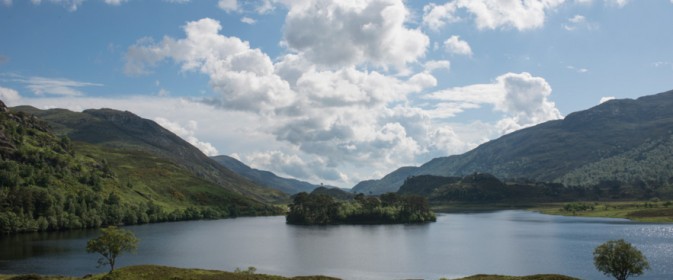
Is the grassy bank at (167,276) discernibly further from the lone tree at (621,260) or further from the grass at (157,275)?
the lone tree at (621,260)

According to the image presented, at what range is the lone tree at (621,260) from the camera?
85.8 m

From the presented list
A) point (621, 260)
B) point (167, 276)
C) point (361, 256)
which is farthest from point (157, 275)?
point (361, 256)

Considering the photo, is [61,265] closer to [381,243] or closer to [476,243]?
[381,243]

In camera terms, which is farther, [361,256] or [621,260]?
[361,256]

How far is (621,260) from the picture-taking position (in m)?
86.4

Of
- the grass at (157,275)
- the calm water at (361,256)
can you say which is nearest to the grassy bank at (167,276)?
the grass at (157,275)

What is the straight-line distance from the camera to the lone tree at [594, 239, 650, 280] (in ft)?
281

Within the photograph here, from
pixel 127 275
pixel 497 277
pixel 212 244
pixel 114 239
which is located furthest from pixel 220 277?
pixel 212 244

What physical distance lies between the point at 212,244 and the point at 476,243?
97.0m

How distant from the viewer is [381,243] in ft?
632

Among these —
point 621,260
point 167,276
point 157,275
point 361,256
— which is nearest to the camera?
point 157,275

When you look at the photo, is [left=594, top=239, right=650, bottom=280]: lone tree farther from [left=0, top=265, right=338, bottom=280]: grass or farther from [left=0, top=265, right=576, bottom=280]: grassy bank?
[left=0, top=265, right=338, bottom=280]: grass

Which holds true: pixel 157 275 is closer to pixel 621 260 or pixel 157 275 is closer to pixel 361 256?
pixel 621 260

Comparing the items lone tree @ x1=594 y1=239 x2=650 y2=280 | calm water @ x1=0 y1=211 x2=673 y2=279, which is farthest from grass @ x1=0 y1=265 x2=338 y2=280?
lone tree @ x1=594 y1=239 x2=650 y2=280
